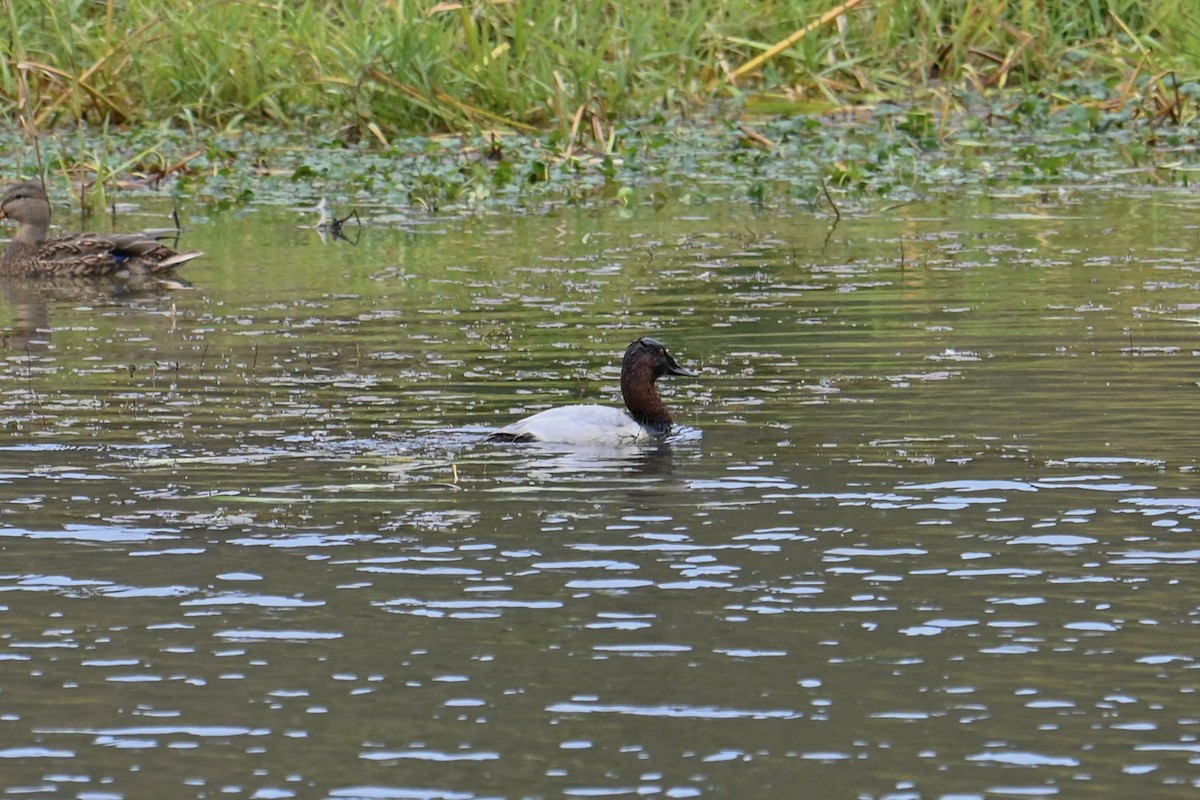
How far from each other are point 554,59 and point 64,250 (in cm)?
673

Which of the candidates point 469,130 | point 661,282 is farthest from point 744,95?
point 661,282

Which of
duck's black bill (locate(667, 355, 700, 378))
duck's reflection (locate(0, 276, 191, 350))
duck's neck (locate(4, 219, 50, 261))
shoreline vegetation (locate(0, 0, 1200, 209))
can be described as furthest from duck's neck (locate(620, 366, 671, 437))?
shoreline vegetation (locate(0, 0, 1200, 209))

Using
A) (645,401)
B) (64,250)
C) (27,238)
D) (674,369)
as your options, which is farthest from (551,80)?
(645,401)

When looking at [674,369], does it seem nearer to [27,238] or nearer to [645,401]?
[645,401]

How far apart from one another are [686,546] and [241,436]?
270 centimetres

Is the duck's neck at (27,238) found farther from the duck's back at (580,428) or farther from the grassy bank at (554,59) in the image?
the duck's back at (580,428)

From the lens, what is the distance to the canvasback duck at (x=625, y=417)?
9.39m

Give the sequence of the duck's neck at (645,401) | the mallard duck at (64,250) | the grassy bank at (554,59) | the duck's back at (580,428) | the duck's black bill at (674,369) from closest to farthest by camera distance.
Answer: the duck's back at (580,428), the duck's neck at (645,401), the duck's black bill at (674,369), the mallard duck at (64,250), the grassy bank at (554,59)

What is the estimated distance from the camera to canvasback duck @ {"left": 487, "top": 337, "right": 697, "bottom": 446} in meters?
9.39

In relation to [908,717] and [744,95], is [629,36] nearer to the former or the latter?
[744,95]

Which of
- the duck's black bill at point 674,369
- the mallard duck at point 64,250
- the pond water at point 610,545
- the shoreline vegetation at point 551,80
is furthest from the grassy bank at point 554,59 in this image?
the duck's black bill at point 674,369

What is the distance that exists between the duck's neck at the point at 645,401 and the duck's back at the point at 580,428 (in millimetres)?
80

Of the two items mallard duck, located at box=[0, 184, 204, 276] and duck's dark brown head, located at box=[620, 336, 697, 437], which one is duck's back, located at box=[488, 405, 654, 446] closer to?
duck's dark brown head, located at box=[620, 336, 697, 437]

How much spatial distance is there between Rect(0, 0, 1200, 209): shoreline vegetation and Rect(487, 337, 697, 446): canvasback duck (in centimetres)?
856
